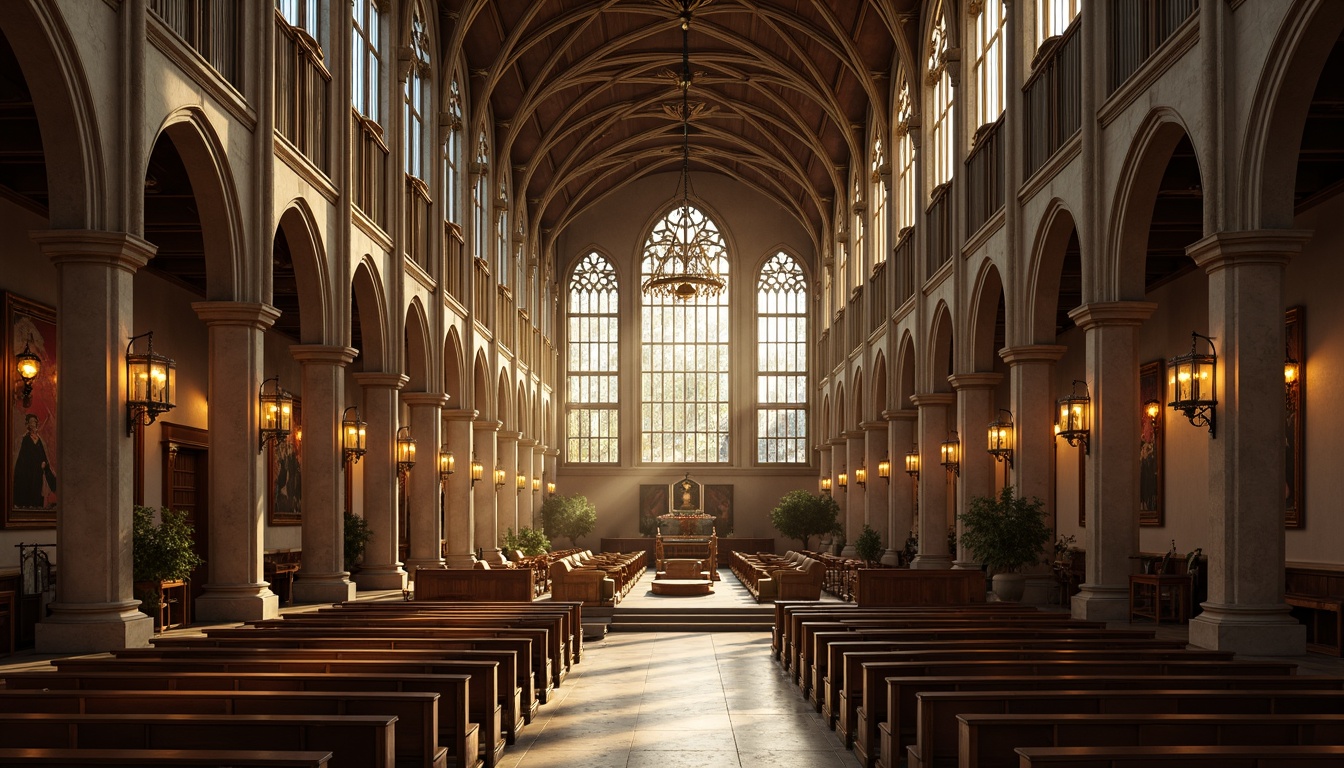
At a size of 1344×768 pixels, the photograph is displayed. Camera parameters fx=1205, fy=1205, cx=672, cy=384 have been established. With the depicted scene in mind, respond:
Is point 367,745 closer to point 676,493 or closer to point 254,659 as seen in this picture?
point 254,659

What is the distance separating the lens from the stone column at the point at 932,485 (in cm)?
2470

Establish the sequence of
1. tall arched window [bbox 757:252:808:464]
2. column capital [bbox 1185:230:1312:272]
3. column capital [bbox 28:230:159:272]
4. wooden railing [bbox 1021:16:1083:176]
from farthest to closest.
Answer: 1. tall arched window [bbox 757:252:808:464]
2. wooden railing [bbox 1021:16:1083:176]
3. column capital [bbox 1185:230:1312:272]
4. column capital [bbox 28:230:159:272]

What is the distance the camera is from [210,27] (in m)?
13.4

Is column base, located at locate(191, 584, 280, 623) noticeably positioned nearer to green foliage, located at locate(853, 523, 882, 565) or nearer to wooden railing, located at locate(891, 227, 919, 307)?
wooden railing, located at locate(891, 227, 919, 307)

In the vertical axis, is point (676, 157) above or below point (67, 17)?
above

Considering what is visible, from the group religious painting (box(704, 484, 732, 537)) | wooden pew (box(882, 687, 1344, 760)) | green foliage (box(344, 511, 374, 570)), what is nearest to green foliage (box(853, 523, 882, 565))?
green foliage (box(344, 511, 374, 570))

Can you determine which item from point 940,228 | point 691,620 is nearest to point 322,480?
point 691,620

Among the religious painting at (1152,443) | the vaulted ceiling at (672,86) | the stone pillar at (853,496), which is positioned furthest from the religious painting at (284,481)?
the stone pillar at (853,496)

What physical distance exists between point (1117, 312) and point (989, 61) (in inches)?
328

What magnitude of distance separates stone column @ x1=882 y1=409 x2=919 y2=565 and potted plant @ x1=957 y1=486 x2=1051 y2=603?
10.7 metres

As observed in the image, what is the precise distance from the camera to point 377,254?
20719 millimetres

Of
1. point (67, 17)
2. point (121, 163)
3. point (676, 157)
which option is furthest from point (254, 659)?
point (676, 157)

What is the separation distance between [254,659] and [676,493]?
37630 mm

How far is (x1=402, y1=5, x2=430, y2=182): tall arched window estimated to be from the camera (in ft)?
78.0
